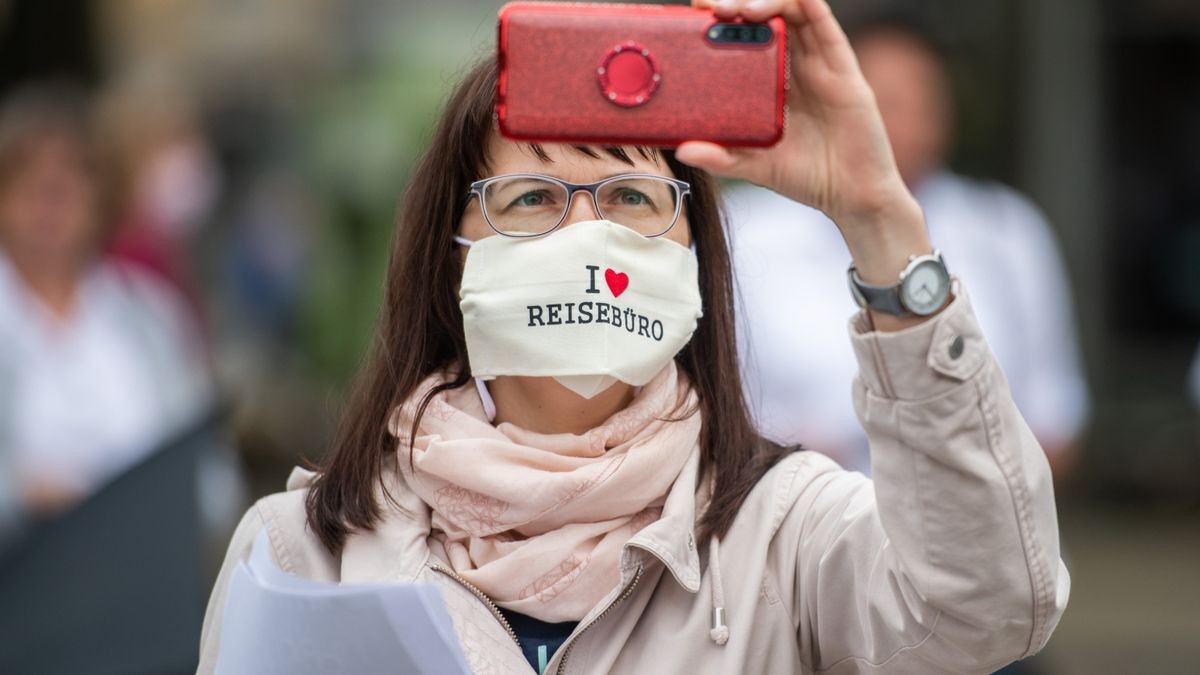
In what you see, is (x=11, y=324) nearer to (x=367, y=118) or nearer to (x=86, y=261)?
(x=86, y=261)

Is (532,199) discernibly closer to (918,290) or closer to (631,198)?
(631,198)

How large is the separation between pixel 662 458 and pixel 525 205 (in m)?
0.45

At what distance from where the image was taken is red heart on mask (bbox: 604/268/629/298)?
8.71 ft

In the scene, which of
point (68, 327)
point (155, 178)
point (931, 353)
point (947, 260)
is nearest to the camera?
point (931, 353)

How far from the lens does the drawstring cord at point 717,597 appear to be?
252 centimetres

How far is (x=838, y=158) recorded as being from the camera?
2.28 m

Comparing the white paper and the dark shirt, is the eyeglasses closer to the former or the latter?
the dark shirt

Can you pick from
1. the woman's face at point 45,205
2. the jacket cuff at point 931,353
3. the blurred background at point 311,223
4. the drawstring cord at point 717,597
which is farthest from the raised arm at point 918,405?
the woman's face at point 45,205

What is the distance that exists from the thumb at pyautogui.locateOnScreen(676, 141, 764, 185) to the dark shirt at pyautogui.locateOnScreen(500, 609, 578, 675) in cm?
76

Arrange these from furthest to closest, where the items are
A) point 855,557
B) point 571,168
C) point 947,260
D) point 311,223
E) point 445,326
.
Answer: point 311,223 < point 947,260 < point 445,326 < point 571,168 < point 855,557

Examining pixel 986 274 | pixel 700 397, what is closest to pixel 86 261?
pixel 986 274

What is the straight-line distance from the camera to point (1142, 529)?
10031 mm

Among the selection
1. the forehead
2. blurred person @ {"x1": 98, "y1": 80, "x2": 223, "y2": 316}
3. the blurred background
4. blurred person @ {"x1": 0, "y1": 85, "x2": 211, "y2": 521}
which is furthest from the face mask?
blurred person @ {"x1": 98, "y1": 80, "x2": 223, "y2": 316}

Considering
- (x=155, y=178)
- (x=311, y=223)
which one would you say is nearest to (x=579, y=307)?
(x=155, y=178)
